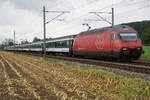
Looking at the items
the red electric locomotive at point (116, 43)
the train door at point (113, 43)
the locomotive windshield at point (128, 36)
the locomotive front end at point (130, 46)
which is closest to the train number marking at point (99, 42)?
the red electric locomotive at point (116, 43)

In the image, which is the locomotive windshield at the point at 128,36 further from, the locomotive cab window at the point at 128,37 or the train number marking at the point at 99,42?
the train number marking at the point at 99,42

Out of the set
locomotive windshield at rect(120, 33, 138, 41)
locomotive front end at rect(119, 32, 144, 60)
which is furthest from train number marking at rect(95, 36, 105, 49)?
locomotive front end at rect(119, 32, 144, 60)

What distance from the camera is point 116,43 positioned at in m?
15.8

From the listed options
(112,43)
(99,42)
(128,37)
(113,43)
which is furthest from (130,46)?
(99,42)

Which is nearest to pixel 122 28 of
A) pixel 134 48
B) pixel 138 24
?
pixel 134 48

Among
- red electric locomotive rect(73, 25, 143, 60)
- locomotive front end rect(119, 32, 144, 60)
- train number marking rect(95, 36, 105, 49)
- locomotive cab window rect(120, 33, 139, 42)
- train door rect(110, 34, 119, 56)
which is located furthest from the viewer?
train number marking rect(95, 36, 105, 49)

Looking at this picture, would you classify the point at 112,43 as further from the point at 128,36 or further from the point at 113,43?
the point at 128,36

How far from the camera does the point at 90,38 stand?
2066 cm

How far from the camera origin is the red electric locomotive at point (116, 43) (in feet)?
50.5

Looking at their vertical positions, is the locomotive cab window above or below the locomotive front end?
above

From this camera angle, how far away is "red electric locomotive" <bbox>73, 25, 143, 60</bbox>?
15406 mm

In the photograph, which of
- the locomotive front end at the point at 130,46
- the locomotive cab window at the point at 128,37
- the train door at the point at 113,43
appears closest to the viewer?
the locomotive front end at the point at 130,46

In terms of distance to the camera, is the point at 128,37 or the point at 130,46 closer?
the point at 130,46

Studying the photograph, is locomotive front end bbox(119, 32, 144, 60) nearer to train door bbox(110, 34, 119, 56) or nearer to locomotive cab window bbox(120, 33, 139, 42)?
locomotive cab window bbox(120, 33, 139, 42)
